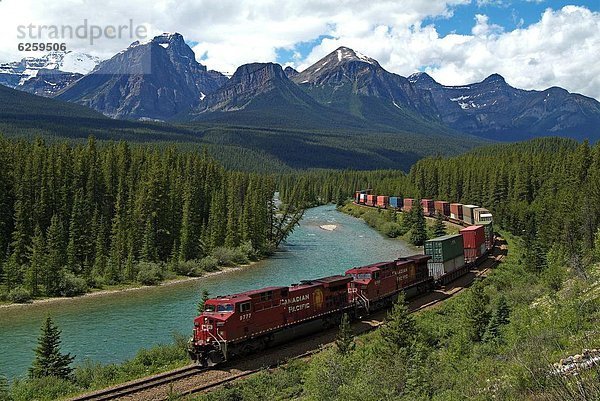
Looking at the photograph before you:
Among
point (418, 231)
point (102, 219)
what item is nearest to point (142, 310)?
point (102, 219)

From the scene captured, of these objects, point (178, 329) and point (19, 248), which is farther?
point (19, 248)

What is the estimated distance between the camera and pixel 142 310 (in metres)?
56.6

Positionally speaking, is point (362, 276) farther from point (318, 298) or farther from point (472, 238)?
point (472, 238)

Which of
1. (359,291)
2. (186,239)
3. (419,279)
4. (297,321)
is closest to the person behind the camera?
(297,321)

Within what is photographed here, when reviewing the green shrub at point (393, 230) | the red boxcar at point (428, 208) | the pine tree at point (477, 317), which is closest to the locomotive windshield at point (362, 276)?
the pine tree at point (477, 317)

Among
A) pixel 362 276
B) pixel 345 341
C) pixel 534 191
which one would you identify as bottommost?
pixel 345 341

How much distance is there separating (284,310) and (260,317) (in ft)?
7.88

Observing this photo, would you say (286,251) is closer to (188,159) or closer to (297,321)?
(188,159)

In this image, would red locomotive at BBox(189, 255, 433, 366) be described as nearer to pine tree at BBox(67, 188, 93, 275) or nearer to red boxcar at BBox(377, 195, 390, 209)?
pine tree at BBox(67, 188, 93, 275)

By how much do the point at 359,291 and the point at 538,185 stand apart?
306ft

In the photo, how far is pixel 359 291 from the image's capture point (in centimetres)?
4569

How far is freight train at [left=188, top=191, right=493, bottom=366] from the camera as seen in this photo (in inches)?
1337

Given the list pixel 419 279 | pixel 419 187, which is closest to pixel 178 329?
pixel 419 279

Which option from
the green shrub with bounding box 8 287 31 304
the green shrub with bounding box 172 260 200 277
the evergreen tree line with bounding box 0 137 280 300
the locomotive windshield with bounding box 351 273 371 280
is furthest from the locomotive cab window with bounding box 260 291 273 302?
the green shrub with bounding box 172 260 200 277
